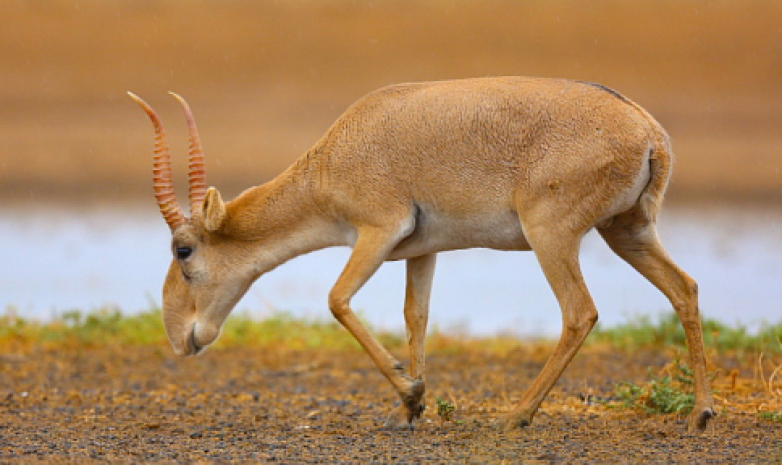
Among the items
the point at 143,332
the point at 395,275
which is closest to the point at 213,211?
the point at 143,332

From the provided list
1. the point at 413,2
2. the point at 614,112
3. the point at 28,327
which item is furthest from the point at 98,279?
the point at 413,2

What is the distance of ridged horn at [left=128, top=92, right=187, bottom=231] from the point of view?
341 inches

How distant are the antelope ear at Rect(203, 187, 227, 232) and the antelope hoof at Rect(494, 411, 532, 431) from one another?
2.10 meters

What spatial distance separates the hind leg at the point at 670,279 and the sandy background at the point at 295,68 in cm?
1401

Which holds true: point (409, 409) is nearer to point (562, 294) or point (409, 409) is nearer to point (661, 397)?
point (562, 294)

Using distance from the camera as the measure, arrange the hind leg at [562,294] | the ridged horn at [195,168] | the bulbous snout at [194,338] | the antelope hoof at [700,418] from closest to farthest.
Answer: the hind leg at [562,294]
the antelope hoof at [700,418]
the ridged horn at [195,168]
the bulbous snout at [194,338]

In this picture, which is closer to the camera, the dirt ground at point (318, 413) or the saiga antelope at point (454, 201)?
the dirt ground at point (318, 413)

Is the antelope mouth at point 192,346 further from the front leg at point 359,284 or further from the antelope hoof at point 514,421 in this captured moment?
the antelope hoof at point 514,421

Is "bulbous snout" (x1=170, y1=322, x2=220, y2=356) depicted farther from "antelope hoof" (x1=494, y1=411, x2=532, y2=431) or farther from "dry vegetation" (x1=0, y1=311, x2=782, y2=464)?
"antelope hoof" (x1=494, y1=411, x2=532, y2=431)

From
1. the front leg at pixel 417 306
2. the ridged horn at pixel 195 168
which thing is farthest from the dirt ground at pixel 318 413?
the ridged horn at pixel 195 168

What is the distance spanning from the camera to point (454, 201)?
27.0ft

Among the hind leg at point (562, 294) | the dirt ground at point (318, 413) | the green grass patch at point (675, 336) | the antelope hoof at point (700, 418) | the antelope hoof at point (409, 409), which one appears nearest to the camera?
the dirt ground at point (318, 413)

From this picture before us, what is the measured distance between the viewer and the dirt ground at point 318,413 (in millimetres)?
7535

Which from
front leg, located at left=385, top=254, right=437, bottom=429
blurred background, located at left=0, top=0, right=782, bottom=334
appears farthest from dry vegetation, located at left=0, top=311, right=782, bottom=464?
blurred background, located at left=0, top=0, right=782, bottom=334
